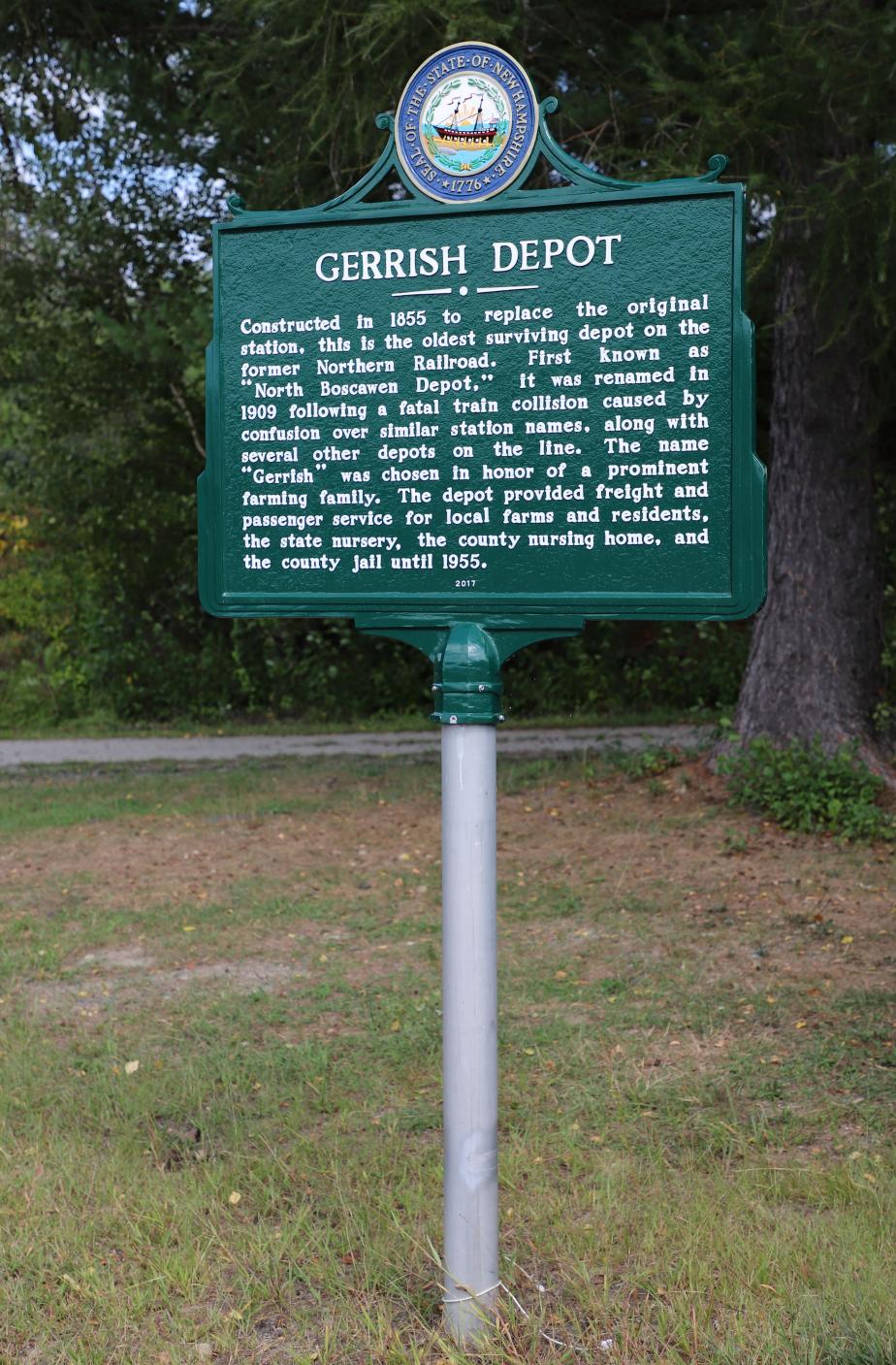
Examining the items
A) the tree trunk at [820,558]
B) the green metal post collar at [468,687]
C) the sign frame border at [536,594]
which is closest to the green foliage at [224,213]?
the tree trunk at [820,558]

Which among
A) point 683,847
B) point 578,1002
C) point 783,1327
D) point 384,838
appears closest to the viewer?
point 783,1327

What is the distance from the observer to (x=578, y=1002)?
18.6 feet

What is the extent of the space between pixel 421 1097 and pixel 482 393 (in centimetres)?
253

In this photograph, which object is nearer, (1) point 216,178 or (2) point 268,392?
(2) point 268,392

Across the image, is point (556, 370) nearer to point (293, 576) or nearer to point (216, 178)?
point (293, 576)

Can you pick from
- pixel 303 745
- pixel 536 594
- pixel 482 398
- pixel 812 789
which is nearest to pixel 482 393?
pixel 482 398

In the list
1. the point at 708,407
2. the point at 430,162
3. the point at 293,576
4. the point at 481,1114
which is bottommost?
the point at 481,1114

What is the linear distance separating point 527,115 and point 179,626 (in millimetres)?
14422

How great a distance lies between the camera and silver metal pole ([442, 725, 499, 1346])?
10.4ft

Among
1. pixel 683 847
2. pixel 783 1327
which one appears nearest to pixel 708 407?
pixel 783 1327

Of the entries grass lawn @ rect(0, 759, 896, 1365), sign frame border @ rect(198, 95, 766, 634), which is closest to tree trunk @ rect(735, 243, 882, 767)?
grass lawn @ rect(0, 759, 896, 1365)

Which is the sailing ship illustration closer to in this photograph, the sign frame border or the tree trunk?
the sign frame border

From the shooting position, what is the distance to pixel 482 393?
334 centimetres

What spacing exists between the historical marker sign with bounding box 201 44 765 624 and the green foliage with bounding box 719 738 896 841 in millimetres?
5373
